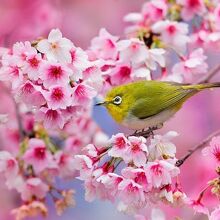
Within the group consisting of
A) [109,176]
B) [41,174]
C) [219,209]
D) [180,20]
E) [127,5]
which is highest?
[127,5]

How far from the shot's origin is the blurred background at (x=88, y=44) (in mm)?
2939

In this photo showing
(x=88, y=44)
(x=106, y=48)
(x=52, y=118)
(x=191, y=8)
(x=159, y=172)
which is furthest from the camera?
(x=88, y=44)

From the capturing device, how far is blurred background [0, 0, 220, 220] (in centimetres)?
294

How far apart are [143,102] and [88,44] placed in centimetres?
165

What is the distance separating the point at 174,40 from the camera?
→ 2350 mm

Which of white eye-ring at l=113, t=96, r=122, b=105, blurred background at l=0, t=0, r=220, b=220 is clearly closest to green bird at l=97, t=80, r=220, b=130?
white eye-ring at l=113, t=96, r=122, b=105

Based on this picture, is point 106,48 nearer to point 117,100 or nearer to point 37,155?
point 117,100

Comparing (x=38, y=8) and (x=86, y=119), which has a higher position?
(x=38, y=8)

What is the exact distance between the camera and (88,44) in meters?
3.65

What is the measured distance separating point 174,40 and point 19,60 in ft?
1.99

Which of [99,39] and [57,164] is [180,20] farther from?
[57,164]

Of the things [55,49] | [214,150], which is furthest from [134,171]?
[55,49]

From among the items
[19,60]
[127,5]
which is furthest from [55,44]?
[127,5]

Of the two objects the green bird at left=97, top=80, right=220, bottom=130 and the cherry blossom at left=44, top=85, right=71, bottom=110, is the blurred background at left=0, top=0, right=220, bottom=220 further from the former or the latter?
the cherry blossom at left=44, top=85, right=71, bottom=110
